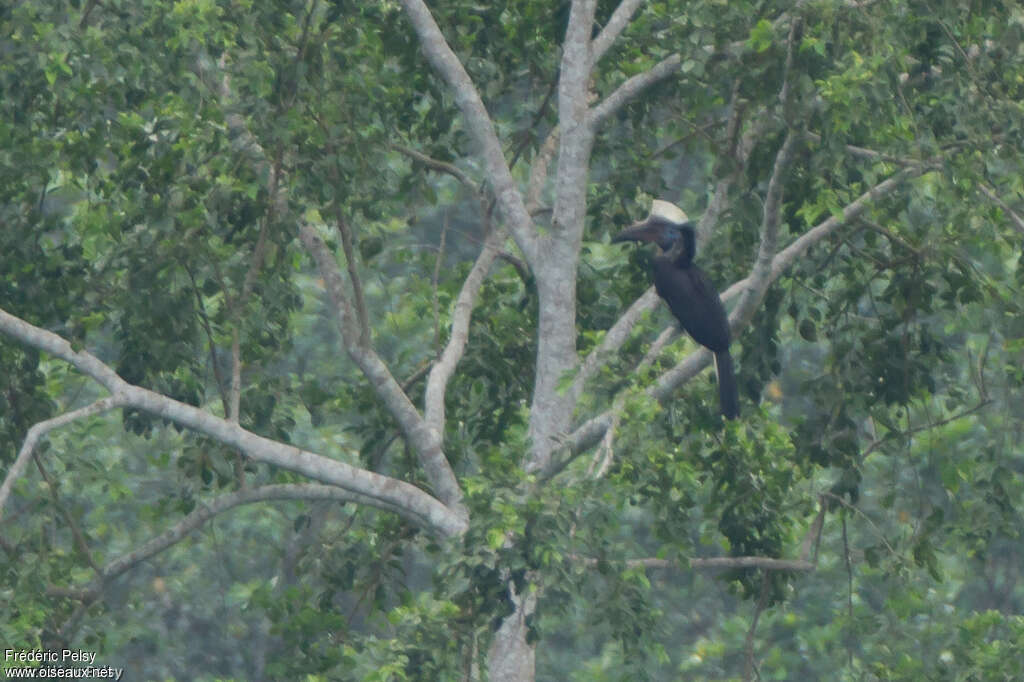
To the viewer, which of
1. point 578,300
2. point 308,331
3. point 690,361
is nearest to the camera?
point 690,361

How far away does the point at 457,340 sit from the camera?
8.90m

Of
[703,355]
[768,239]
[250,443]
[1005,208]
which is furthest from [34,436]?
[1005,208]

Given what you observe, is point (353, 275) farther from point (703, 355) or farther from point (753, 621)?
point (753, 621)

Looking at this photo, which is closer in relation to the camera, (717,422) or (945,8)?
(945,8)

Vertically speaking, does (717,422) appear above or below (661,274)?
below

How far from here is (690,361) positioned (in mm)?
7723

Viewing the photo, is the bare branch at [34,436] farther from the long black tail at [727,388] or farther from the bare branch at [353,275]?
the long black tail at [727,388]

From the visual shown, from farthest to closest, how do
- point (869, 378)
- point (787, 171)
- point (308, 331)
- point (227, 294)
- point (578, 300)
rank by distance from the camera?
point (308, 331)
point (578, 300)
point (869, 378)
point (227, 294)
point (787, 171)

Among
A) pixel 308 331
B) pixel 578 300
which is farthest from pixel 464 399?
pixel 308 331

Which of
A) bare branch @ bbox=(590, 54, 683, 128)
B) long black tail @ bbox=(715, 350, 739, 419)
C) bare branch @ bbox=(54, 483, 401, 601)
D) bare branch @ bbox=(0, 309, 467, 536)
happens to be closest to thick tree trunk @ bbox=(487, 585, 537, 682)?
bare branch @ bbox=(0, 309, 467, 536)

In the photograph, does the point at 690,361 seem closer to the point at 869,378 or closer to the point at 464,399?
the point at 869,378

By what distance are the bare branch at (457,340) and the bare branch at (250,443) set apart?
0.53 meters

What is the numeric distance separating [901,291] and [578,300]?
175 cm

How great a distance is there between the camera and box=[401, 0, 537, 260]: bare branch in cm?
834
